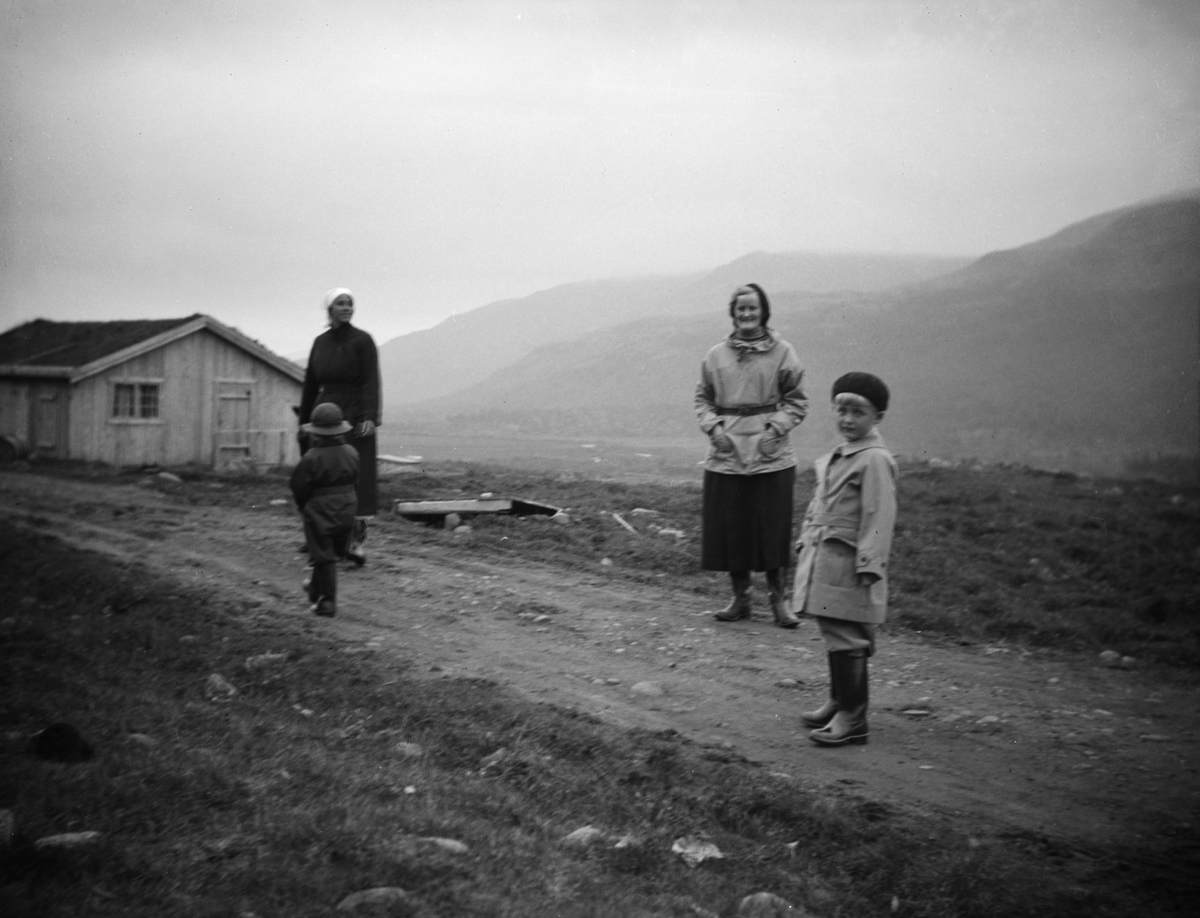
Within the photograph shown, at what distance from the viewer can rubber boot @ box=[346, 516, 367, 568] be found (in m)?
9.13

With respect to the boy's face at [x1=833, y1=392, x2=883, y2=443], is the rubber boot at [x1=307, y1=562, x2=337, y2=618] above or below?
below

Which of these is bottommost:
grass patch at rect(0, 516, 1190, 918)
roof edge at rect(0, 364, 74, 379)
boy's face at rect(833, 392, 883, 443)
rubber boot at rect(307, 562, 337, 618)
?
grass patch at rect(0, 516, 1190, 918)

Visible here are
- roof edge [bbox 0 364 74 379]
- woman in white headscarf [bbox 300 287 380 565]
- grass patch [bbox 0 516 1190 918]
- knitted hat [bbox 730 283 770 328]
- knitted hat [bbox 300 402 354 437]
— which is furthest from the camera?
roof edge [bbox 0 364 74 379]

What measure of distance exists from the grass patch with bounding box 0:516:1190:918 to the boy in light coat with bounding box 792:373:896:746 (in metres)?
0.69

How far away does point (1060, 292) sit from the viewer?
297 ft

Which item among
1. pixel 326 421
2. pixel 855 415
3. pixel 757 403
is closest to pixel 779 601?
pixel 757 403

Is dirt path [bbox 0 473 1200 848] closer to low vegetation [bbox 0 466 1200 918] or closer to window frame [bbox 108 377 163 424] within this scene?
low vegetation [bbox 0 466 1200 918]

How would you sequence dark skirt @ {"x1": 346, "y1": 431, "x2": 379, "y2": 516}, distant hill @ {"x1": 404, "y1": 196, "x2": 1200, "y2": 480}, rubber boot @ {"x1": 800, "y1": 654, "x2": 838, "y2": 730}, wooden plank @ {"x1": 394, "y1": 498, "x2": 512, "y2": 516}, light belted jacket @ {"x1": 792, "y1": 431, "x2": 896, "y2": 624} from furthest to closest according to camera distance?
distant hill @ {"x1": 404, "y1": 196, "x2": 1200, "y2": 480} → wooden plank @ {"x1": 394, "y1": 498, "x2": 512, "y2": 516} → dark skirt @ {"x1": 346, "y1": 431, "x2": 379, "y2": 516} → rubber boot @ {"x1": 800, "y1": 654, "x2": 838, "y2": 730} → light belted jacket @ {"x1": 792, "y1": 431, "x2": 896, "y2": 624}

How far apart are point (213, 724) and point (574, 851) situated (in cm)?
202

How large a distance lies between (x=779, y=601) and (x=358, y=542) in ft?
13.3

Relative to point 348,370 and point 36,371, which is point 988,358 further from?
point 348,370

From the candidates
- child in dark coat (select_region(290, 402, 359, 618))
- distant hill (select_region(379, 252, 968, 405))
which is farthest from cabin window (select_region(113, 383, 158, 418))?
distant hill (select_region(379, 252, 968, 405))

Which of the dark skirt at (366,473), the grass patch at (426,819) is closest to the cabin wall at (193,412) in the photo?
the dark skirt at (366,473)

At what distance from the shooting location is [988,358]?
268 ft
